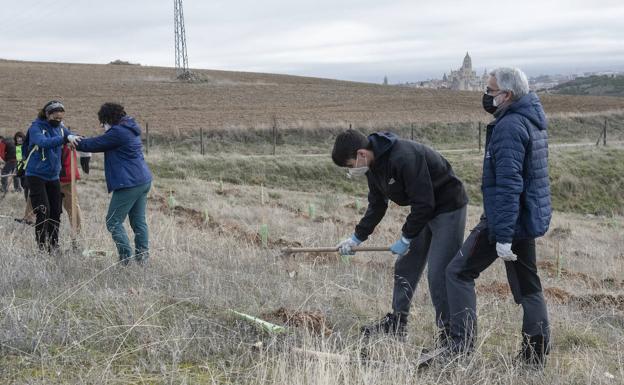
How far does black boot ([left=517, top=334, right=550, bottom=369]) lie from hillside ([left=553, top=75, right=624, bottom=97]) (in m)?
86.3

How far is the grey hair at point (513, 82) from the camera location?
3598mm

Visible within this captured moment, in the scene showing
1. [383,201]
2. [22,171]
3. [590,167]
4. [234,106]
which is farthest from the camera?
[234,106]

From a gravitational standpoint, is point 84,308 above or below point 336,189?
above

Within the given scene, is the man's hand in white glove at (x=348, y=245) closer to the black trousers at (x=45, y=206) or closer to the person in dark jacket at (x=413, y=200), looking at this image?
the person in dark jacket at (x=413, y=200)

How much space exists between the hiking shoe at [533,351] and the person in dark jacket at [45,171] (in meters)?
4.26

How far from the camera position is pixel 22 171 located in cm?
692

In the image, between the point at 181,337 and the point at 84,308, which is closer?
the point at 181,337

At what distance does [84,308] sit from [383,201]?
1979 mm

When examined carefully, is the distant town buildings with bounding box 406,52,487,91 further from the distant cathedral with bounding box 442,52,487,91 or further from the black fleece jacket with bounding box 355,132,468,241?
the black fleece jacket with bounding box 355,132,468,241

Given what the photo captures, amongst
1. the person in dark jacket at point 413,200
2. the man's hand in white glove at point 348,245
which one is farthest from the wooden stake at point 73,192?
the person in dark jacket at point 413,200

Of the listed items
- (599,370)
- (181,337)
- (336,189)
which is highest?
(181,337)

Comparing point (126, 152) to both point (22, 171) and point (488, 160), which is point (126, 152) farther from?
point (488, 160)

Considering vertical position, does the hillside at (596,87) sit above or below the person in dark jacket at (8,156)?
above

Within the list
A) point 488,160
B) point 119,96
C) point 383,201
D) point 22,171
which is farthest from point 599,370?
point 119,96
